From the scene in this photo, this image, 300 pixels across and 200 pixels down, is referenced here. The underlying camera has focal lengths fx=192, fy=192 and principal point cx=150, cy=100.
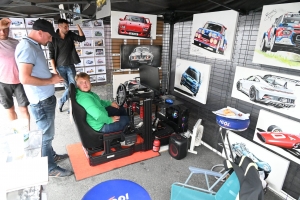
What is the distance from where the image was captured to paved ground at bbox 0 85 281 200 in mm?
1987

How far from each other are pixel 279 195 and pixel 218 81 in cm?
145

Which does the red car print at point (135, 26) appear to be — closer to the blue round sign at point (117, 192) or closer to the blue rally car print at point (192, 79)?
the blue rally car print at point (192, 79)

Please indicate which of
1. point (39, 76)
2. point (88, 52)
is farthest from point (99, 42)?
point (39, 76)

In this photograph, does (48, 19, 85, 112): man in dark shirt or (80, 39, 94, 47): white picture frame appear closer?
(48, 19, 85, 112): man in dark shirt

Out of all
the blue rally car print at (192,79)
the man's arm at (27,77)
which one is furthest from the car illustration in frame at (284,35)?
the man's arm at (27,77)

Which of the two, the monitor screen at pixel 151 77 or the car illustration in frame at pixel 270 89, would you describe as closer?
the car illustration in frame at pixel 270 89

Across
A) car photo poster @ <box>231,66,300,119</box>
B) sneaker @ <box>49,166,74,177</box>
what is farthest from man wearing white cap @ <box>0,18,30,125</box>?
car photo poster @ <box>231,66,300,119</box>

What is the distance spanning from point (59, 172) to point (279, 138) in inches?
Result: 92.3

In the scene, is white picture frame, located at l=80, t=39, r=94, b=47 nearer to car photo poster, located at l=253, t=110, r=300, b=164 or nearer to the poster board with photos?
the poster board with photos

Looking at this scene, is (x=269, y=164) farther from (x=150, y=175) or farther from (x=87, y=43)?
(x=87, y=43)

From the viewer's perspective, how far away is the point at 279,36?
1777 millimetres

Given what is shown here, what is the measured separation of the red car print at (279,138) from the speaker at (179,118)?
107cm

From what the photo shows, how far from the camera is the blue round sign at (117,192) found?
1.36m

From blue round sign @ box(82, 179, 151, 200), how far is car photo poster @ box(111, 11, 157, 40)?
2.26 metres
